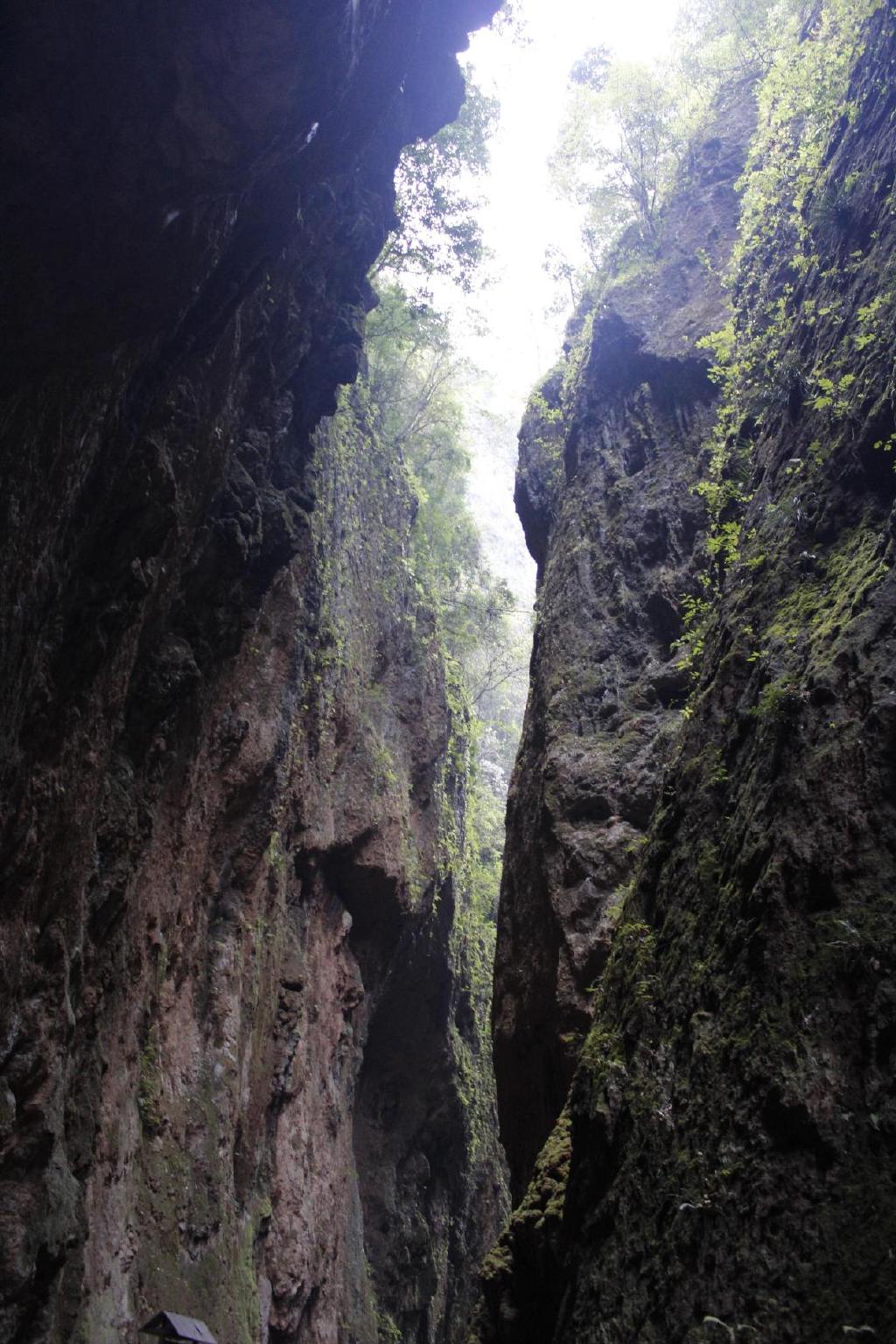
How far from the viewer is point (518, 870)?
10984mm

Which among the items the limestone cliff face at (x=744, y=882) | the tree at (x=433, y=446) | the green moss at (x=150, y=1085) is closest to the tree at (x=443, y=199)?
the tree at (x=433, y=446)

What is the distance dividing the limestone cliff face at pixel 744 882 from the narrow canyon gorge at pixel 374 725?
29 mm

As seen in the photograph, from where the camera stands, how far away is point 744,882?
479 centimetres

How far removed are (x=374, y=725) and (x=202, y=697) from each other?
20.1 feet

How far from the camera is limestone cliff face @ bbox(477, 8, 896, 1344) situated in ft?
11.8

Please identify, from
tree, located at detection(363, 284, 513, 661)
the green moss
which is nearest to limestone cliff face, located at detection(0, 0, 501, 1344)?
the green moss

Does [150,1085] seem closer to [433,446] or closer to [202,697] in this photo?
[202,697]

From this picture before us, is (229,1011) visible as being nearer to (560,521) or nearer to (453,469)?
(560,521)

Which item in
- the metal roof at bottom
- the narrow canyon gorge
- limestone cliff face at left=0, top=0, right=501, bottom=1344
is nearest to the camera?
the narrow canyon gorge

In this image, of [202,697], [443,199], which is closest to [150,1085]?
[202,697]

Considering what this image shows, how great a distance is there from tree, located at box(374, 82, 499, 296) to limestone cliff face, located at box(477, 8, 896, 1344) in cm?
963

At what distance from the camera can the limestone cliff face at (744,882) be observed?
142 inches

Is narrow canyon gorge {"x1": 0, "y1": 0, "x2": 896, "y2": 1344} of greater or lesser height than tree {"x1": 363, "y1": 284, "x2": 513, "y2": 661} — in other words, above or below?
below

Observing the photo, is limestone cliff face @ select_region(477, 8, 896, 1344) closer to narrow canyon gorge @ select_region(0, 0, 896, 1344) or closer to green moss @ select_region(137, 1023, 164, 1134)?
narrow canyon gorge @ select_region(0, 0, 896, 1344)
